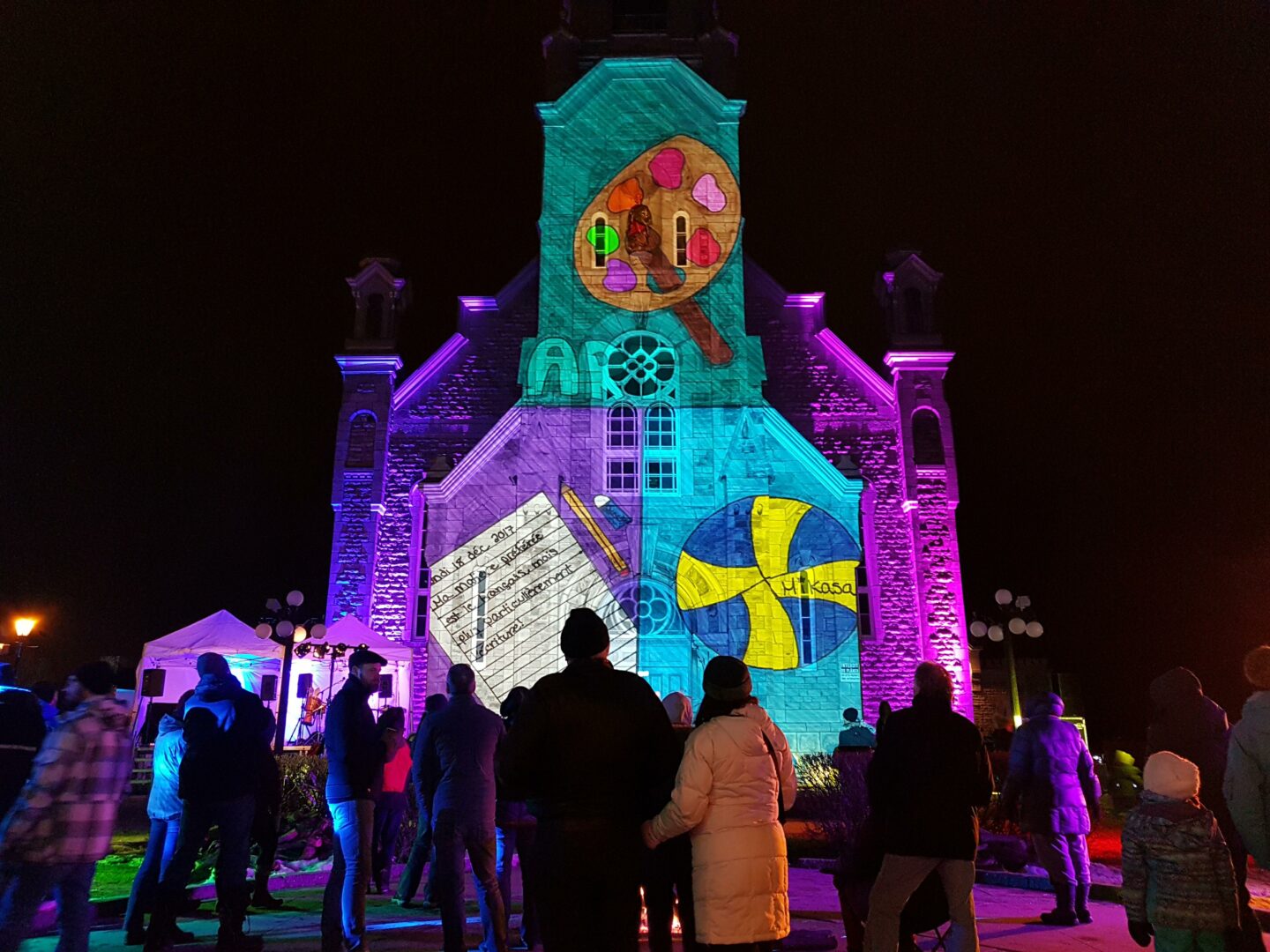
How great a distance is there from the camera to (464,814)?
598 cm

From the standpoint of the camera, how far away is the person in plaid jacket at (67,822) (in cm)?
489

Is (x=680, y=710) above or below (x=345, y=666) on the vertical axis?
below

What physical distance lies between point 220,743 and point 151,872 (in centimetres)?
153

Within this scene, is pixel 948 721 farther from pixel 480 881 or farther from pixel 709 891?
pixel 480 881

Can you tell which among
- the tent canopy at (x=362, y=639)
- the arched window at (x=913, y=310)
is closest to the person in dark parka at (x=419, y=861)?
the tent canopy at (x=362, y=639)

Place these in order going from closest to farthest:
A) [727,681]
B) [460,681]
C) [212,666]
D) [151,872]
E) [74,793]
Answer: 1. [727,681]
2. [74,793]
3. [460,681]
4. [212,666]
5. [151,872]

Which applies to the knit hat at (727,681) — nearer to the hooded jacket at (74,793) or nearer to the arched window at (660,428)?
the hooded jacket at (74,793)

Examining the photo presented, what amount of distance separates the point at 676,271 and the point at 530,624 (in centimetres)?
866

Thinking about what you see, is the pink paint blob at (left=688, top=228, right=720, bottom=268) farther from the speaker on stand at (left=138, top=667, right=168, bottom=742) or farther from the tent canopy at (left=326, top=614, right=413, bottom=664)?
the speaker on stand at (left=138, top=667, right=168, bottom=742)

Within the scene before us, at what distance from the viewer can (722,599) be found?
1866 cm

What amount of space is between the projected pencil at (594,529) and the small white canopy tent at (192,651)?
652 centimetres

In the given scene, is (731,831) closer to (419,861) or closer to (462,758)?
(462,758)

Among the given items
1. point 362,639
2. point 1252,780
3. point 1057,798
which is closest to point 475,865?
point 1252,780

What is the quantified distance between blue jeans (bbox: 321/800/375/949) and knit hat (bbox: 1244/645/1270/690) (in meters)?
5.69
